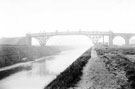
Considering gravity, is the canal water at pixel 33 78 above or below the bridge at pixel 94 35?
below

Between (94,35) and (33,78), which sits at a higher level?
(94,35)

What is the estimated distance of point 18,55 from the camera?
53156mm

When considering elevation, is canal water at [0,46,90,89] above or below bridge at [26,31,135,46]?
below

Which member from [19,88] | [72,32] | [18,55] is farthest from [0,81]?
[72,32]

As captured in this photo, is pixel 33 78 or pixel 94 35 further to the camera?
pixel 94 35

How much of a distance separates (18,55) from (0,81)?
28550 millimetres

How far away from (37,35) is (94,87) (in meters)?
90.6

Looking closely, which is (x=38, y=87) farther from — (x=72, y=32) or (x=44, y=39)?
(x=44, y=39)

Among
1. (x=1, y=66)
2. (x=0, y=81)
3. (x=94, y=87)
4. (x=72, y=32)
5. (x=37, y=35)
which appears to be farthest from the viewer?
(x=37, y=35)

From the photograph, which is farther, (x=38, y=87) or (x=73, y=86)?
(x=38, y=87)

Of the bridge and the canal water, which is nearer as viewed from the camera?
the canal water

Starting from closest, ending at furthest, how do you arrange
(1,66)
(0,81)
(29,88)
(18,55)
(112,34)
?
(29,88)
(0,81)
(1,66)
(18,55)
(112,34)

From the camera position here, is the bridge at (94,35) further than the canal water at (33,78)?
Yes

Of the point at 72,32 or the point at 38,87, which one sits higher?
the point at 72,32
